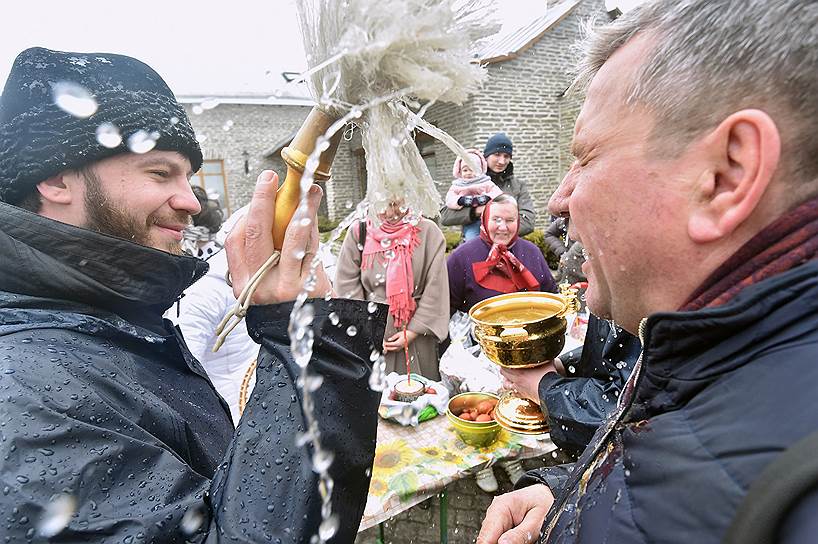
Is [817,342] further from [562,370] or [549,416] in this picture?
[562,370]

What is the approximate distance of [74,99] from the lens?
1562 mm

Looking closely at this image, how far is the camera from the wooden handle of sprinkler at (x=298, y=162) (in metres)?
1.18

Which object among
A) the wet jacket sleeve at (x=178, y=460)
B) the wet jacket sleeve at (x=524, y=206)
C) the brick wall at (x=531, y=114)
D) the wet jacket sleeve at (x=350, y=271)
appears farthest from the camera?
the brick wall at (x=531, y=114)

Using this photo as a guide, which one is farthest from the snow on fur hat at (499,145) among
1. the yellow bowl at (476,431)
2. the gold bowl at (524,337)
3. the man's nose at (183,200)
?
the man's nose at (183,200)

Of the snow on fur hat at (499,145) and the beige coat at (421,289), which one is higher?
the snow on fur hat at (499,145)

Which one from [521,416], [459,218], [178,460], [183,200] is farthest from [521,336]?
[459,218]

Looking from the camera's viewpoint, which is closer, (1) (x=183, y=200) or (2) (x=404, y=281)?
(1) (x=183, y=200)

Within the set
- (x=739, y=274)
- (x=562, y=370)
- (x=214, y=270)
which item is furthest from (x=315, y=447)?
(x=214, y=270)

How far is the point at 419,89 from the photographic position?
107cm

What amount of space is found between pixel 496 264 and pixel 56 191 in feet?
12.6

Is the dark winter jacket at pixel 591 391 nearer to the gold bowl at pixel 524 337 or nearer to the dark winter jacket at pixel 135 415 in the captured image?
the gold bowl at pixel 524 337

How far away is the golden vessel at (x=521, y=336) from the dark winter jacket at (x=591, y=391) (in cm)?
14

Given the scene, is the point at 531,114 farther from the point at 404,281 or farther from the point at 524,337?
the point at 524,337

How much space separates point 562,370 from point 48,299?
8.02 ft
